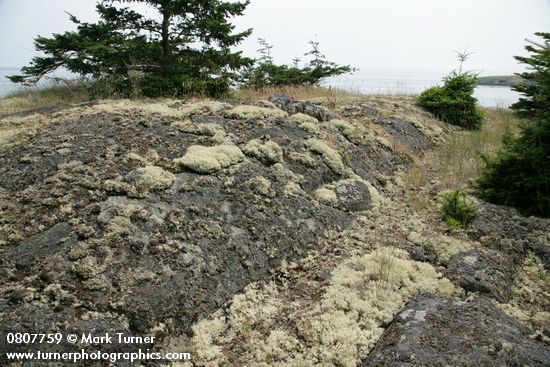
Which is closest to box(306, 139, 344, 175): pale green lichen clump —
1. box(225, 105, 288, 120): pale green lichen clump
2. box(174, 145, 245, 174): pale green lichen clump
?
box(225, 105, 288, 120): pale green lichen clump

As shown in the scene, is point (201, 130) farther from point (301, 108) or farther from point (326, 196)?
point (301, 108)

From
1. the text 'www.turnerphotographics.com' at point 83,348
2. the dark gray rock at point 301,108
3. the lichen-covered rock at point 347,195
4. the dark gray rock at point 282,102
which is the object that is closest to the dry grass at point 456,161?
the lichen-covered rock at point 347,195

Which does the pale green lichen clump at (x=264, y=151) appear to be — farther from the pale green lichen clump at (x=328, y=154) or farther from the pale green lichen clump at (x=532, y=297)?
the pale green lichen clump at (x=532, y=297)

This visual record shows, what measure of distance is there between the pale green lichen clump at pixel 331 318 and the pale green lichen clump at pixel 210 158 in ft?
7.37

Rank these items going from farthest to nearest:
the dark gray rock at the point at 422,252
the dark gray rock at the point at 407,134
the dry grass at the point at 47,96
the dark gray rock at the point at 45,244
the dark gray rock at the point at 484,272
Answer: the dark gray rock at the point at 407,134
the dry grass at the point at 47,96
the dark gray rock at the point at 422,252
the dark gray rock at the point at 484,272
the dark gray rock at the point at 45,244

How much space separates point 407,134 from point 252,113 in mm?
5931

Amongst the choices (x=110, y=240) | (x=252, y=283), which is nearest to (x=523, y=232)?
(x=252, y=283)

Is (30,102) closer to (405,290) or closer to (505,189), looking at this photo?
(405,290)

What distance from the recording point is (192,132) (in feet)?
23.6

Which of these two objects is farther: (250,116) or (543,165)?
(250,116)

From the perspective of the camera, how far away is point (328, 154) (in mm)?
7949

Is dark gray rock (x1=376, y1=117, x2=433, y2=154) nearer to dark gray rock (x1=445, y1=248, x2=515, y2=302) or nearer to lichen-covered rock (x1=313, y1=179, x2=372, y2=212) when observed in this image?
lichen-covered rock (x1=313, y1=179, x2=372, y2=212)

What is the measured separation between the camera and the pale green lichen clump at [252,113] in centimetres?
818

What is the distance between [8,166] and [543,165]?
895 centimetres
